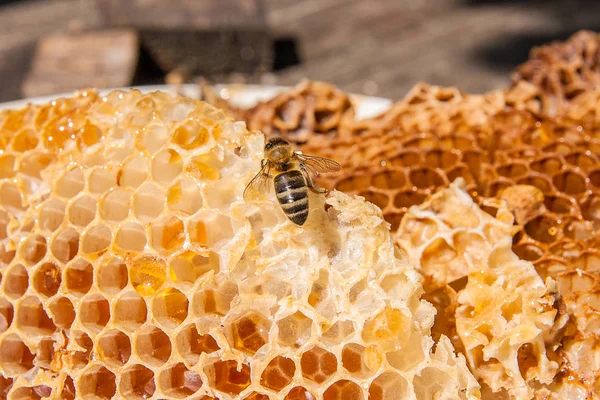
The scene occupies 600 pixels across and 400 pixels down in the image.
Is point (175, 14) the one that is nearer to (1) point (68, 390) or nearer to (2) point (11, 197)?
(2) point (11, 197)

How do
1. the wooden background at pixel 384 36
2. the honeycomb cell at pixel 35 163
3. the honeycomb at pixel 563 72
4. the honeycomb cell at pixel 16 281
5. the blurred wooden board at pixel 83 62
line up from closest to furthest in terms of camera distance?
the honeycomb cell at pixel 16 281 < the honeycomb cell at pixel 35 163 < the honeycomb at pixel 563 72 < the blurred wooden board at pixel 83 62 < the wooden background at pixel 384 36

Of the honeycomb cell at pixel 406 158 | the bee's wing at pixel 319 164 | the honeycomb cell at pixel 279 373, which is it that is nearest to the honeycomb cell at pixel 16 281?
the honeycomb cell at pixel 279 373

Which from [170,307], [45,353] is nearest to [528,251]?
[170,307]

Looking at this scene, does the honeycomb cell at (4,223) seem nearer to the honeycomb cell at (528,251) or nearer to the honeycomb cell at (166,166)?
the honeycomb cell at (166,166)

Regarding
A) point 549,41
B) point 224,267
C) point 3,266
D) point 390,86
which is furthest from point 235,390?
point 549,41

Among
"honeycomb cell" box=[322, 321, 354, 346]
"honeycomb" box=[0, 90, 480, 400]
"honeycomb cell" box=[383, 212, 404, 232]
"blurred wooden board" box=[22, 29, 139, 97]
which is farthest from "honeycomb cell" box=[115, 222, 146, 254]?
"blurred wooden board" box=[22, 29, 139, 97]

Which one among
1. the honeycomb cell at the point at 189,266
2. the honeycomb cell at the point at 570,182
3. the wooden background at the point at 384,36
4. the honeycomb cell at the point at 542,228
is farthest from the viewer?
the wooden background at the point at 384,36

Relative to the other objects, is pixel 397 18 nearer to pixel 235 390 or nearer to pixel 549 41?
pixel 549 41
